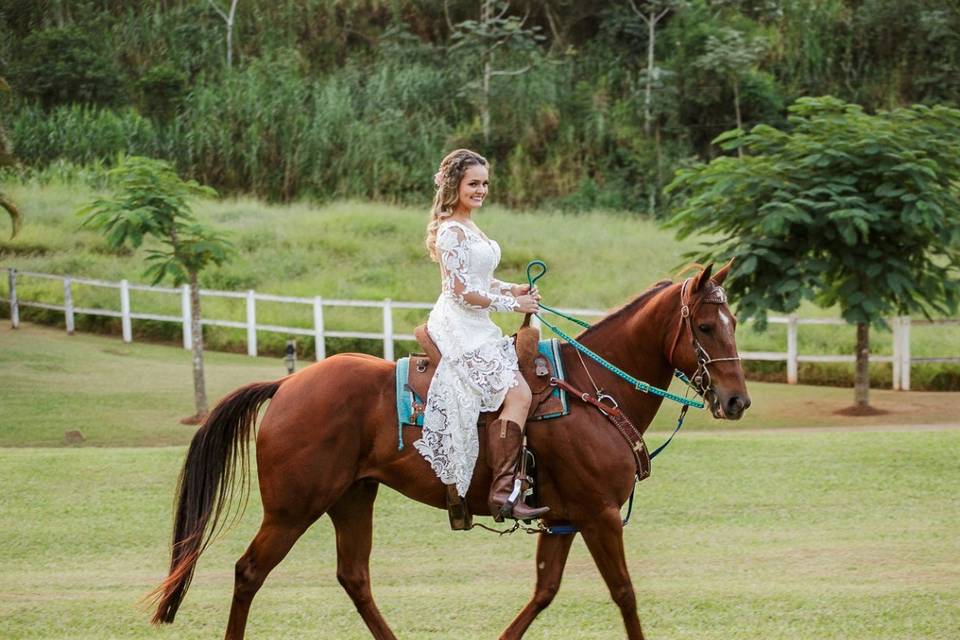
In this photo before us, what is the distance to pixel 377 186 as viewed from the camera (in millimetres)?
25984

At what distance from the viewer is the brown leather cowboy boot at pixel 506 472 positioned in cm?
516

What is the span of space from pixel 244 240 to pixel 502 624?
17037mm

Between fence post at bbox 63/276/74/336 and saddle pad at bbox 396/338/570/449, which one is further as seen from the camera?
fence post at bbox 63/276/74/336

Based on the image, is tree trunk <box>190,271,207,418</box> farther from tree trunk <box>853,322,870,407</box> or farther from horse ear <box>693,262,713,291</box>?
horse ear <box>693,262,713,291</box>

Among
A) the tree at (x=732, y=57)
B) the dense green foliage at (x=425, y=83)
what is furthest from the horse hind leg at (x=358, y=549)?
the tree at (x=732, y=57)

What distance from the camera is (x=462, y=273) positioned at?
5.25 m

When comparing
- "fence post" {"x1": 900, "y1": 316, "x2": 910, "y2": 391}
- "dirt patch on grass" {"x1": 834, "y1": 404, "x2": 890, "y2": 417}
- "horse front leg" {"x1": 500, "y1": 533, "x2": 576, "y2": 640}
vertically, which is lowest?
"dirt patch on grass" {"x1": 834, "y1": 404, "x2": 890, "y2": 417}

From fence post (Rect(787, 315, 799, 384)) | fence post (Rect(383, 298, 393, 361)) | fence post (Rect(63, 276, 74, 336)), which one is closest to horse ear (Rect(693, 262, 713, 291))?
fence post (Rect(787, 315, 799, 384))

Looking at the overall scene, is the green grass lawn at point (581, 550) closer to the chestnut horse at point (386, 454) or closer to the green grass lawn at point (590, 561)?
the green grass lawn at point (590, 561)

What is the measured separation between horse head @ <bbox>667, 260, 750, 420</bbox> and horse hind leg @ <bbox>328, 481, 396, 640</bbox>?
160 centimetres

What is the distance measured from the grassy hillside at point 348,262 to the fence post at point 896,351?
96cm

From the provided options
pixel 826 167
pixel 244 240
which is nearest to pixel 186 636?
pixel 826 167

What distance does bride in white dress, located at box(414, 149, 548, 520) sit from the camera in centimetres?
525

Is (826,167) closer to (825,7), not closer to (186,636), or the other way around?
(186,636)
